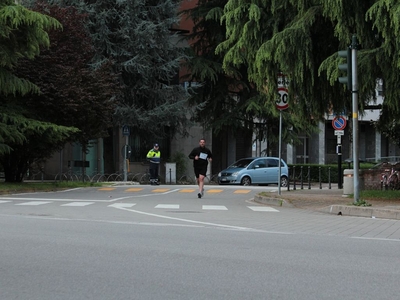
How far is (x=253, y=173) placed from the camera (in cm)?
3462

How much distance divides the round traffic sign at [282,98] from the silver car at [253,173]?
14.6 meters

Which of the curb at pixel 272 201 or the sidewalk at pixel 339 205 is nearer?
the sidewalk at pixel 339 205

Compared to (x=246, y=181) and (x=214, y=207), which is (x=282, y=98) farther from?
Answer: (x=246, y=181)

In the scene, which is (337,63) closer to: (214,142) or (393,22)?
(393,22)

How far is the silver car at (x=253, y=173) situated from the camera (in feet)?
113

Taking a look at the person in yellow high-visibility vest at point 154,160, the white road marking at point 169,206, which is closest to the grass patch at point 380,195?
the white road marking at point 169,206

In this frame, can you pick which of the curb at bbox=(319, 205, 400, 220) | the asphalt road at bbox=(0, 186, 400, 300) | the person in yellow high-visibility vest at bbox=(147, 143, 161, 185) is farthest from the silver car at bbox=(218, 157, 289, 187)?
the asphalt road at bbox=(0, 186, 400, 300)

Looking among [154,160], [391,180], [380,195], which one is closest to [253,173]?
[154,160]

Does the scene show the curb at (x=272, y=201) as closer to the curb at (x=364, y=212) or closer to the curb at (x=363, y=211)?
the curb at (x=363, y=211)

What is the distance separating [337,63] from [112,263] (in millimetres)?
10775

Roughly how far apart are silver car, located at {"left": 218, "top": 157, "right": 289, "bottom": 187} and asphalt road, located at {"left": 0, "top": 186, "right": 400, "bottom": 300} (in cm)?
1915

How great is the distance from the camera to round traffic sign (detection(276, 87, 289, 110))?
19.4 metres

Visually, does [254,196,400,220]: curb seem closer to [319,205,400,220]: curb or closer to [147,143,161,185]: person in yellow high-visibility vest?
[319,205,400,220]: curb

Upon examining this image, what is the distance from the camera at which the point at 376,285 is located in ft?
22.8
